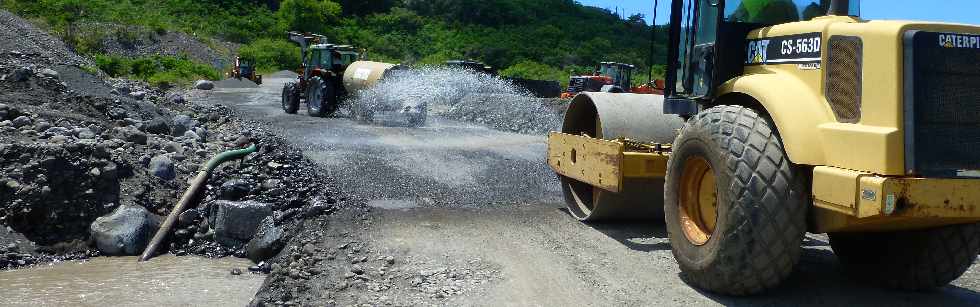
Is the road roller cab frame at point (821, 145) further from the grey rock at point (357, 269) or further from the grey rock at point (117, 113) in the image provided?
the grey rock at point (117, 113)

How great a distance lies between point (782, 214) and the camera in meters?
4.62

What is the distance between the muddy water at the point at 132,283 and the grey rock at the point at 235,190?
1030mm

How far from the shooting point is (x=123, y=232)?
851 cm

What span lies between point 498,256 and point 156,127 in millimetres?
8922

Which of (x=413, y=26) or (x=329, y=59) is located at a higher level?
(x=413, y=26)

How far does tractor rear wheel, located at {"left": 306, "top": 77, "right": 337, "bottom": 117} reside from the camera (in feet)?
65.5

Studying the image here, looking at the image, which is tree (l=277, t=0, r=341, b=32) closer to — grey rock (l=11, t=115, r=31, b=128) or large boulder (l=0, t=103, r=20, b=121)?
large boulder (l=0, t=103, r=20, b=121)

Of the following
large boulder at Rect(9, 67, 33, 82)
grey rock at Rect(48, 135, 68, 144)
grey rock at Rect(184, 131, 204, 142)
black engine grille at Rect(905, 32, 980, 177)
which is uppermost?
large boulder at Rect(9, 67, 33, 82)

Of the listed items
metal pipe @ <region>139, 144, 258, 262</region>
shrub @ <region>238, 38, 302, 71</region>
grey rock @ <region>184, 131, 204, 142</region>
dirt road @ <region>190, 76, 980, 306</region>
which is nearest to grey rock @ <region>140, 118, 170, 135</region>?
grey rock @ <region>184, 131, 204, 142</region>

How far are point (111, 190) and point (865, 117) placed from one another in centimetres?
765

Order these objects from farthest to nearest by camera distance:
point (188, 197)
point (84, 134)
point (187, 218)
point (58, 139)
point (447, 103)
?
1. point (447, 103)
2. point (84, 134)
3. point (58, 139)
4. point (188, 197)
5. point (187, 218)

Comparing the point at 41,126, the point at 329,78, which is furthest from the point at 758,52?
the point at 329,78

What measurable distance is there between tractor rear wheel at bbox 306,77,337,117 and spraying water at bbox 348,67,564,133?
49 cm

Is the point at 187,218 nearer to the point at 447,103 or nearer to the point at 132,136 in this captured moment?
the point at 132,136
